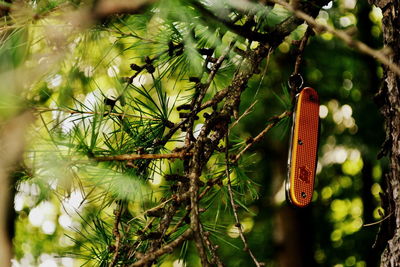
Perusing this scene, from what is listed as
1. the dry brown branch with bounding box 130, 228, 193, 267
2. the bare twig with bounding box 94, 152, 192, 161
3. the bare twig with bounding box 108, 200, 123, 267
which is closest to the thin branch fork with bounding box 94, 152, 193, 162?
the bare twig with bounding box 94, 152, 192, 161

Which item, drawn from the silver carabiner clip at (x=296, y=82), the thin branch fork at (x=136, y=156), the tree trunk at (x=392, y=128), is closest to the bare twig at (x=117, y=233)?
the thin branch fork at (x=136, y=156)

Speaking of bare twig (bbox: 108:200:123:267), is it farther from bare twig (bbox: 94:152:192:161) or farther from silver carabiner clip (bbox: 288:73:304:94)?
silver carabiner clip (bbox: 288:73:304:94)

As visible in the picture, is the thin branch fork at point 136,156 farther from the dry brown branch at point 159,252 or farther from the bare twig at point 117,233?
the dry brown branch at point 159,252

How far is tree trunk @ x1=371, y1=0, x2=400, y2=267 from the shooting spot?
1209 mm

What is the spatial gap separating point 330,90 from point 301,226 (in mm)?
1120

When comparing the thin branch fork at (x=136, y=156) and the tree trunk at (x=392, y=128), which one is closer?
the thin branch fork at (x=136, y=156)

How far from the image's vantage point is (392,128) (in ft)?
4.04

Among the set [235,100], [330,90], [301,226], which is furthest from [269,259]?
[235,100]

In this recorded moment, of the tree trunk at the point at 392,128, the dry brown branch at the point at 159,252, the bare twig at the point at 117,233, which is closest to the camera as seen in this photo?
the dry brown branch at the point at 159,252

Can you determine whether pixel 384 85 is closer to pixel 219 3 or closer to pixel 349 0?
pixel 219 3

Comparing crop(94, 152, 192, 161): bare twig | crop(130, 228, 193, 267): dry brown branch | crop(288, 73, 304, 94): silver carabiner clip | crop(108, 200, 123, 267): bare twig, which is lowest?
crop(108, 200, 123, 267): bare twig

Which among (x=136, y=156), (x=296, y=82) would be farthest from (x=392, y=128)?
(x=136, y=156)

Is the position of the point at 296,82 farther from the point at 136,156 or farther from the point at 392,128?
the point at 136,156

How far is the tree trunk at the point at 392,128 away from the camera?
47.6 inches
